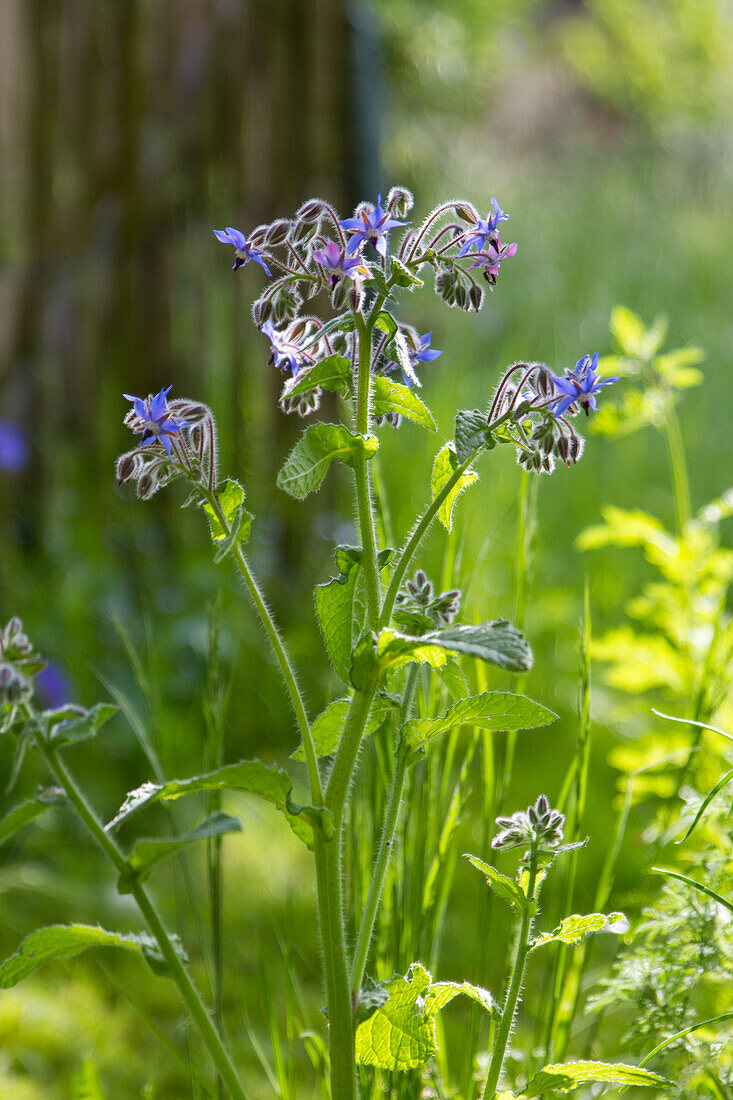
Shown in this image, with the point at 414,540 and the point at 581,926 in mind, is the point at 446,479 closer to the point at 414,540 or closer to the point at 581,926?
the point at 414,540

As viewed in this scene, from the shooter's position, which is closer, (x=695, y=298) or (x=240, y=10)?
(x=240, y=10)

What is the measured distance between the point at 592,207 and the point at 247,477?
8475 millimetres

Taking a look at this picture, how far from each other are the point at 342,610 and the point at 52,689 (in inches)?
53.3

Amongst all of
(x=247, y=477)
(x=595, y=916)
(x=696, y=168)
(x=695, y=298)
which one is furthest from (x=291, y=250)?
(x=696, y=168)

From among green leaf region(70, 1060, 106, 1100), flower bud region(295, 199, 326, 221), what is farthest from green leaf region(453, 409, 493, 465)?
green leaf region(70, 1060, 106, 1100)

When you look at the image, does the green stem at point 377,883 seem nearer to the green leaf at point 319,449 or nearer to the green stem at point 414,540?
the green stem at point 414,540

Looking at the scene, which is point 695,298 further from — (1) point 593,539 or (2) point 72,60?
(1) point 593,539

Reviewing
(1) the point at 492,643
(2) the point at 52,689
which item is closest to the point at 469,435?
(1) the point at 492,643

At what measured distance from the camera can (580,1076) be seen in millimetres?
838

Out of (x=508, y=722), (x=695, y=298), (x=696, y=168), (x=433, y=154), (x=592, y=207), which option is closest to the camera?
(x=508, y=722)

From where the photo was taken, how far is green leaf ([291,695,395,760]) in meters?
0.95

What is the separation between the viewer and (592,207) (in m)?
10.4

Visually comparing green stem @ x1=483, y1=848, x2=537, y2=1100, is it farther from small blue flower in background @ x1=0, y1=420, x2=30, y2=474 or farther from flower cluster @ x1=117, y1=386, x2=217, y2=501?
small blue flower in background @ x1=0, y1=420, x2=30, y2=474

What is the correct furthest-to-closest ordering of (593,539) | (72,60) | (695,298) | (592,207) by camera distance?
(592,207) → (695,298) → (72,60) → (593,539)
